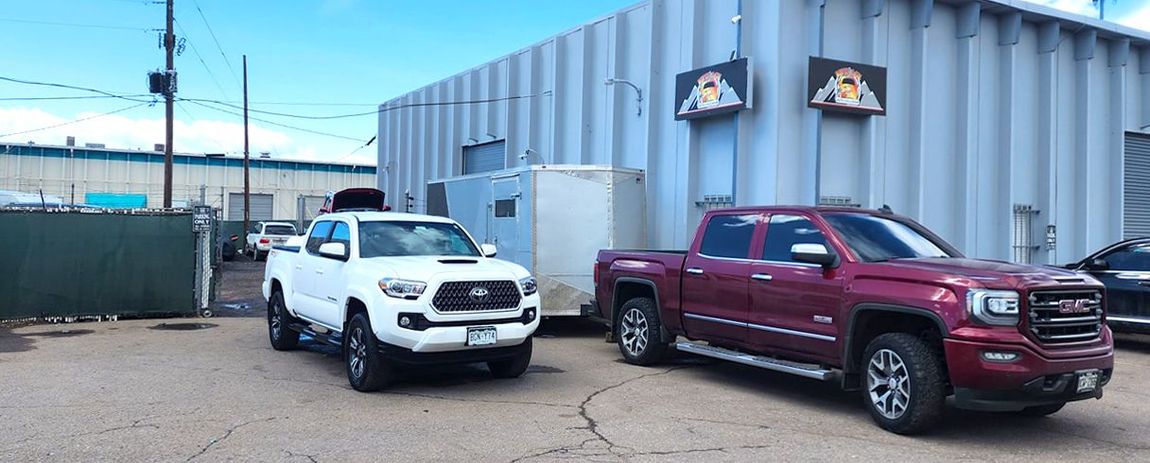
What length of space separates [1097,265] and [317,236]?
10.5m

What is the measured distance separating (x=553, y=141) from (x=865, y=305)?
1292 centimetres

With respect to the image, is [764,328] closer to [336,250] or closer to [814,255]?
[814,255]

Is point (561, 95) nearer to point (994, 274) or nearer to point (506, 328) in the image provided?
point (506, 328)

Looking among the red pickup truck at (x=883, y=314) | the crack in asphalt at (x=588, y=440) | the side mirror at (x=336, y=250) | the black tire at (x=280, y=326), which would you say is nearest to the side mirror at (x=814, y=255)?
the red pickup truck at (x=883, y=314)

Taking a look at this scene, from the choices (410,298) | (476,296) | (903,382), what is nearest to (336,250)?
(410,298)

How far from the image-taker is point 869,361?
708 cm

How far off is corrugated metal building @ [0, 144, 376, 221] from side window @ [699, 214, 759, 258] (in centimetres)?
4574

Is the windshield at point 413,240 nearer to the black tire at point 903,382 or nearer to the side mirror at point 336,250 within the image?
the side mirror at point 336,250

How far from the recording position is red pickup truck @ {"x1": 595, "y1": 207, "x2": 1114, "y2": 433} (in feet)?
20.6

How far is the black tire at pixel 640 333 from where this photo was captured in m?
9.78

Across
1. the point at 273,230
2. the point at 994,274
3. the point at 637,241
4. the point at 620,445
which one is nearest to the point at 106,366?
the point at 620,445

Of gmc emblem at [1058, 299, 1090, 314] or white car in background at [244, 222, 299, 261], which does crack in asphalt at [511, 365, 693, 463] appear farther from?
white car in background at [244, 222, 299, 261]

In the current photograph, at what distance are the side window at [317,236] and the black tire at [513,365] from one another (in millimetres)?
2535

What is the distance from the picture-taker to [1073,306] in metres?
6.49
